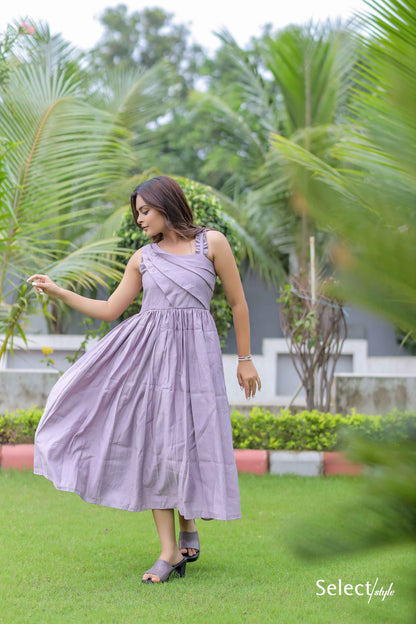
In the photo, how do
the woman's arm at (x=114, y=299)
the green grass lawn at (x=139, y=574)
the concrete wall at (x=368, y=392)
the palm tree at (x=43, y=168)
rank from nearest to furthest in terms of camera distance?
the green grass lawn at (x=139, y=574) → the woman's arm at (x=114, y=299) → the palm tree at (x=43, y=168) → the concrete wall at (x=368, y=392)

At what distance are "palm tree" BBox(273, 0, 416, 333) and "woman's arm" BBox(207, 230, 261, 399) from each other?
2070 mm

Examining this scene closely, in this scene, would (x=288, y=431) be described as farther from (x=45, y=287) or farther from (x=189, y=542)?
(x=45, y=287)

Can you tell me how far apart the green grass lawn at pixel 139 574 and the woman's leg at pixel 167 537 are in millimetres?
96

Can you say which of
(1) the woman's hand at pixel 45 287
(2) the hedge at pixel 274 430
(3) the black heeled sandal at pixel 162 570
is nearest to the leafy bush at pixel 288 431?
(2) the hedge at pixel 274 430

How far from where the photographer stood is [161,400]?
282cm

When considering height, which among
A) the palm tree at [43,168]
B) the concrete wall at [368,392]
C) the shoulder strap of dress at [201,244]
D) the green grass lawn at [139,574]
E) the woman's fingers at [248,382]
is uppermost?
the palm tree at [43,168]

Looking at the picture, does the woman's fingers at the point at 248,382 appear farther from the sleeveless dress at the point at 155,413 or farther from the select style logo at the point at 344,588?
the select style logo at the point at 344,588

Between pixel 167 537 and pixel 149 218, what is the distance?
128 centimetres

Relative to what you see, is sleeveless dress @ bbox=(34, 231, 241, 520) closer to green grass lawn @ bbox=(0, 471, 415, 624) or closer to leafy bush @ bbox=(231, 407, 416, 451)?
green grass lawn @ bbox=(0, 471, 415, 624)

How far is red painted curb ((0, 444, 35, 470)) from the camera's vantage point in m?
4.82

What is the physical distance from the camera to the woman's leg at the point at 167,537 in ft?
9.02

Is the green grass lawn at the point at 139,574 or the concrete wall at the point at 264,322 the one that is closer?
the green grass lawn at the point at 139,574

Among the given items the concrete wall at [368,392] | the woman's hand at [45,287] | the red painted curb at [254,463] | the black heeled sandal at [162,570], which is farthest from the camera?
the concrete wall at [368,392]

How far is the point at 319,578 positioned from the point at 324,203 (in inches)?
94.7
